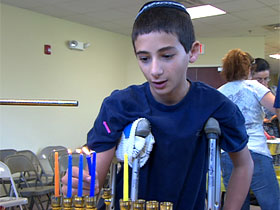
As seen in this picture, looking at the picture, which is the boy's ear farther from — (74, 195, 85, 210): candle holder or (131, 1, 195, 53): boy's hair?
(74, 195, 85, 210): candle holder

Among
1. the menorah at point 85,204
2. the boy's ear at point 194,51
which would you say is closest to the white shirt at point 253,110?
the boy's ear at point 194,51

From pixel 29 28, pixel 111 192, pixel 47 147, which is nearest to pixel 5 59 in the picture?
pixel 29 28

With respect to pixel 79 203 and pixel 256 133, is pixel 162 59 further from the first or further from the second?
pixel 256 133

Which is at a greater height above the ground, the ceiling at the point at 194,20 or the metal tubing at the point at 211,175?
the ceiling at the point at 194,20

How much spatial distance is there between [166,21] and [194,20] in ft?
19.7

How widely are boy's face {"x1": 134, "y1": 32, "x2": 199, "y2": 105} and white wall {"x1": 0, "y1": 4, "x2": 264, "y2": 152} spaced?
197 inches

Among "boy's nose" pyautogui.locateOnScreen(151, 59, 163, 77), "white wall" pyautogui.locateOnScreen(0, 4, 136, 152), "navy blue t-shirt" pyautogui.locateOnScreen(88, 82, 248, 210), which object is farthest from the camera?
"white wall" pyautogui.locateOnScreen(0, 4, 136, 152)

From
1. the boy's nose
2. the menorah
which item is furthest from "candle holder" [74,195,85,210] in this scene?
the boy's nose

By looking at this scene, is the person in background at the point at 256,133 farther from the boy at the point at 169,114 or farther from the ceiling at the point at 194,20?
the ceiling at the point at 194,20

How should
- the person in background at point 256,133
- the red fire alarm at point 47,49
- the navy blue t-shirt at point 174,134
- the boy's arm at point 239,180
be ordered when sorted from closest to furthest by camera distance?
the navy blue t-shirt at point 174,134 → the boy's arm at point 239,180 → the person in background at point 256,133 → the red fire alarm at point 47,49

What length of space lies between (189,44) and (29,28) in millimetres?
5471

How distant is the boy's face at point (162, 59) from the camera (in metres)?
0.94

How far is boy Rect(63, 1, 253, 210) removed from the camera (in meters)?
0.96

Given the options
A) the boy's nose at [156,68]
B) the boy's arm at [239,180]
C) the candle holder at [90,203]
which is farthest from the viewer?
the boy's arm at [239,180]
